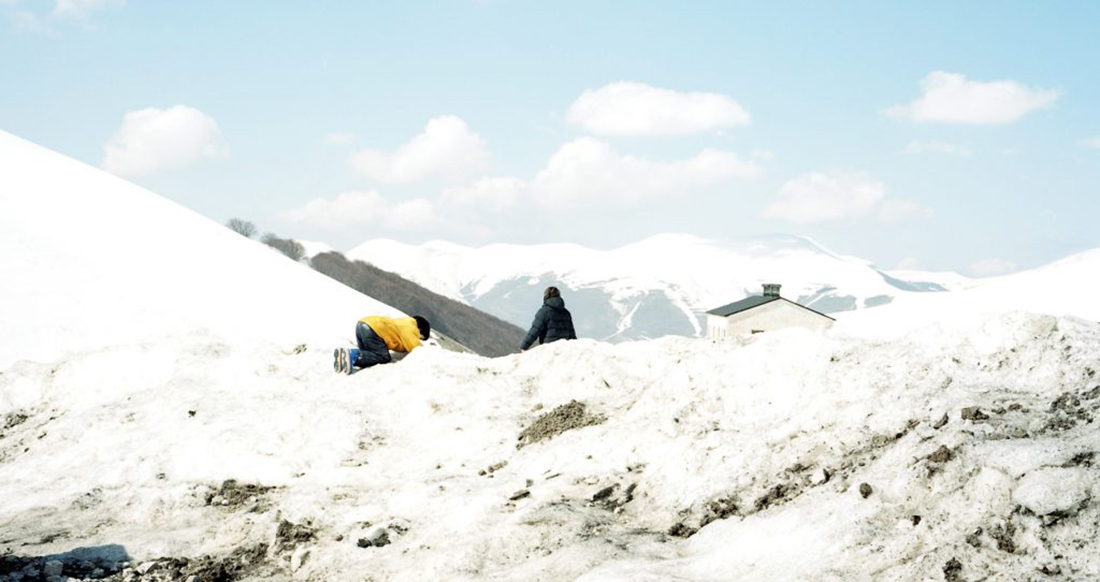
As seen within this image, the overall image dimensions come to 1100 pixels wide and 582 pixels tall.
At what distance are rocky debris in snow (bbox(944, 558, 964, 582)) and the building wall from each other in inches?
2219

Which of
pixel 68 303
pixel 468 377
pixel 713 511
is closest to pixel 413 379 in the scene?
pixel 468 377

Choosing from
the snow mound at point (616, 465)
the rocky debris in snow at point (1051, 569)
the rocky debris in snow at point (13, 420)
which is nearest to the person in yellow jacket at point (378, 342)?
the snow mound at point (616, 465)

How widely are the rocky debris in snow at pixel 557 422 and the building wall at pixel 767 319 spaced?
5087 cm

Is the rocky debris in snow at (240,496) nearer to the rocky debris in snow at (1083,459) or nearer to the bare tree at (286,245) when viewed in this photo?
the rocky debris in snow at (1083,459)

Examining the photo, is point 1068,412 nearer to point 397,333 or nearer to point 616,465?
point 616,465

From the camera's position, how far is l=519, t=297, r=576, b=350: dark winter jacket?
16.5 metres

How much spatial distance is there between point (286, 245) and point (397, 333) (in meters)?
144

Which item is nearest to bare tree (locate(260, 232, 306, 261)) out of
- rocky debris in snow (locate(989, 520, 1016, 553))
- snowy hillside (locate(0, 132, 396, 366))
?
snowy hillside (locate(0, 132, 396, 366))

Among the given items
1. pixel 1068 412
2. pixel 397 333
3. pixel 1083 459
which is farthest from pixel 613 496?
pixel 397 333

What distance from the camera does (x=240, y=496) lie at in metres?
10.9

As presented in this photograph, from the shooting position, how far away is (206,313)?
31094 mm

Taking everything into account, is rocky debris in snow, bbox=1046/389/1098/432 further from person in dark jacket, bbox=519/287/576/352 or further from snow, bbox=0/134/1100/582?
person in dark jacket, bbox=519/287/576/352

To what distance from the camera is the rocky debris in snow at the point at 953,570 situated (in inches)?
221

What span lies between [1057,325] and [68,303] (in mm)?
29627
